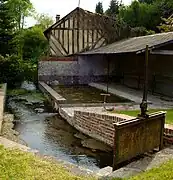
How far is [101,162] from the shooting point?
7984 mm

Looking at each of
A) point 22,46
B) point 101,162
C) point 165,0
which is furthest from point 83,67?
point 165,0

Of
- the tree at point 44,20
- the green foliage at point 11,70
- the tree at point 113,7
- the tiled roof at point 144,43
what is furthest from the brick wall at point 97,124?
the tree at point 113,7

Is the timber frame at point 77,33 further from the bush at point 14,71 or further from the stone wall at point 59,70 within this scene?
the bush at point 14,71

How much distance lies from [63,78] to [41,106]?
8.65 m

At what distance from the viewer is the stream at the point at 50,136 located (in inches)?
323

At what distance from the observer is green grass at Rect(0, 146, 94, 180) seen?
5406mm

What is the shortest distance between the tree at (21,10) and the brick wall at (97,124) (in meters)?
24.3

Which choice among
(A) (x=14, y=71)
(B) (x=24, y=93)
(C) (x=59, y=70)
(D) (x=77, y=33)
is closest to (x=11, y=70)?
(A) (x=14, y=71)

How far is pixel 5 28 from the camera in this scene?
21000mm

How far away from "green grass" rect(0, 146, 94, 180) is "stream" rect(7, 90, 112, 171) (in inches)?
62.9

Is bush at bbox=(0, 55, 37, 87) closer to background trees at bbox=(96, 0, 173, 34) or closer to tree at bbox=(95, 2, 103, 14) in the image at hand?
background trees at bbox=(96, 0, 173, 34)

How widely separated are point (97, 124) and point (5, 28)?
1329 centimetres

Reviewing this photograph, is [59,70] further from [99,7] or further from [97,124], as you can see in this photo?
[99,7]

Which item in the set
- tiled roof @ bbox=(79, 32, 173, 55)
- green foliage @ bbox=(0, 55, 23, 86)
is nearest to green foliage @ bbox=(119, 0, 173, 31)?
green foliage @ bbox=(0, 55, 23, 86)
